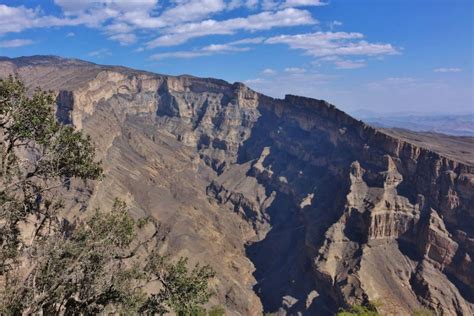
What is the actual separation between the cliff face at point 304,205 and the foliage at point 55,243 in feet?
90.3

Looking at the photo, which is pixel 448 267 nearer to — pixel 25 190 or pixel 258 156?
pixel 25 190

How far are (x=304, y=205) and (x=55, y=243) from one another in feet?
344

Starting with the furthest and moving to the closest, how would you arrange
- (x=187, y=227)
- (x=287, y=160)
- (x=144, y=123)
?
1. (x=144, y=123)
2. (x=287, y=160)
3. (x=187, y=227)

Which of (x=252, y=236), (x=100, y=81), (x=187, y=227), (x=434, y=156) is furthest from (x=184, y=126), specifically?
(x=434, y=156)

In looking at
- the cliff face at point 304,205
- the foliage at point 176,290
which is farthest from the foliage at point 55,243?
the cliff face at point 304,205

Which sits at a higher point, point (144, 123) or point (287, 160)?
point (144, 123)

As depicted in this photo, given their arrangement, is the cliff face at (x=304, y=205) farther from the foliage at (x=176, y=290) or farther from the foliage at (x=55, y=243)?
the foliage at (x=176, y=290)

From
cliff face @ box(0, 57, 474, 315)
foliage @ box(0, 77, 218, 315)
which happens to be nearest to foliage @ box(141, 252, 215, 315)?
foliage @ box(0, 77, 218, 315)

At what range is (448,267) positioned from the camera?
76.7 meters

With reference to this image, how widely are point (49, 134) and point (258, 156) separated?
15226 centimetres

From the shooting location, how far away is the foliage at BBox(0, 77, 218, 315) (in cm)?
1909

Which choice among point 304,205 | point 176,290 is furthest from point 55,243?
point 304,205

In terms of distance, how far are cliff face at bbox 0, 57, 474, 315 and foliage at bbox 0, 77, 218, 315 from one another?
27.5 m

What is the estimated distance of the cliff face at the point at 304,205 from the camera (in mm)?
78000
